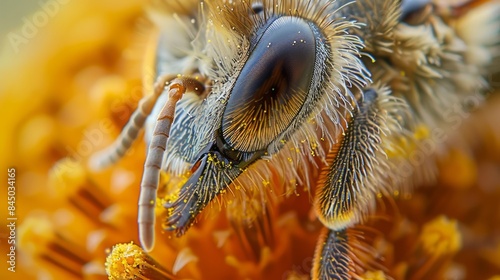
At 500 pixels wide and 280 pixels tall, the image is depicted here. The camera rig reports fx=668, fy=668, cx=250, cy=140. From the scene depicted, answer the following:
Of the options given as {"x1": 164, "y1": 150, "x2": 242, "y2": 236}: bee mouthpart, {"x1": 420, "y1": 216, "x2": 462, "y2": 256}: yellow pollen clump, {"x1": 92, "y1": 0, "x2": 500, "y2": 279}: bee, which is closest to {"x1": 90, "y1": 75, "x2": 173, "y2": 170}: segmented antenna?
{"x1": 92, "y1": 0, "x2": 500, "y2": 279}: bee

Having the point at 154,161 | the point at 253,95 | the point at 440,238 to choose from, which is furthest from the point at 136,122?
the point at 440,238

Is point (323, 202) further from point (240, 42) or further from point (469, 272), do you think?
point (469, 272)

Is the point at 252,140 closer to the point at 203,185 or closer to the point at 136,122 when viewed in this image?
the point at 203,185

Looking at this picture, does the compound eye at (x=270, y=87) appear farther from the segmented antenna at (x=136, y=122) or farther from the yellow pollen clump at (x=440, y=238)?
the yellow pollen clump at (x=440, y=238)

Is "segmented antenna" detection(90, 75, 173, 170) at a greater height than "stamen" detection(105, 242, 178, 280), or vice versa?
"segmented antenna" detection(90, 75, 173, 170)

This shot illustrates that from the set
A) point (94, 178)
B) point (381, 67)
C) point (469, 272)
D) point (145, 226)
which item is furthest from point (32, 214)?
point (469, 272)

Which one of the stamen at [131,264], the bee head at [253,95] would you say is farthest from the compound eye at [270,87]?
the stamen at [131,264]

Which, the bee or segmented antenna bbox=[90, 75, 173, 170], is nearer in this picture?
the bee

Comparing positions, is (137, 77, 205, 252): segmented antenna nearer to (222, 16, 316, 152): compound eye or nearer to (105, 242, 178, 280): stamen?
(222, 16, 316, 152): compound eye
